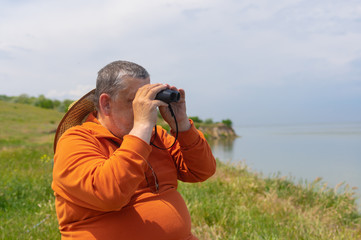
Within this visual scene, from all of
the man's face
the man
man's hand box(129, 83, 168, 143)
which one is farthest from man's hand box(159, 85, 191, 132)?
man's hand box(129, 83, 168, 143)

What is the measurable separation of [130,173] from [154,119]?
30cm

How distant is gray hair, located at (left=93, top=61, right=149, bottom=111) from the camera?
1.83 m

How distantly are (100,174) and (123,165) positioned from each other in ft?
0.37

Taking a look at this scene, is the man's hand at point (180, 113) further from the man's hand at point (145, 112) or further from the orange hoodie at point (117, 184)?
the man's hand at point (145, 112)

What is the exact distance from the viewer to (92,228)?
69.3 inches

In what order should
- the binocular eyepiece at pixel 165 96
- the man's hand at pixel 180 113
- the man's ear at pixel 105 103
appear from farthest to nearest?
the man's hand at pixel 180 113 < the man's ear at pixel 105 103 < the binocular eyepiece at pixel 165 96

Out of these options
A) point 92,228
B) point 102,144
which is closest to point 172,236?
point 92,228

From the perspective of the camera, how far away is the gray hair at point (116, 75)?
1831mm

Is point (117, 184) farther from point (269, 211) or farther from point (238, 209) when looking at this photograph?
point (269, 211)

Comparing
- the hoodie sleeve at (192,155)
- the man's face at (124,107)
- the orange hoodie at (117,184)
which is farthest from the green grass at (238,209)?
the man's face at (124,107)

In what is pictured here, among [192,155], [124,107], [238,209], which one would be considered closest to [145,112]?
[124,107]

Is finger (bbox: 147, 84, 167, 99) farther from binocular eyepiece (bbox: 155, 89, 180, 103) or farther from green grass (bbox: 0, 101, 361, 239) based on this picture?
green grass (bbox: 0, 101, 361, 239)

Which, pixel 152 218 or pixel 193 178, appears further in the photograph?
pixel 193 178

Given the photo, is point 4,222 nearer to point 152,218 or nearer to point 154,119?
point 152,218
